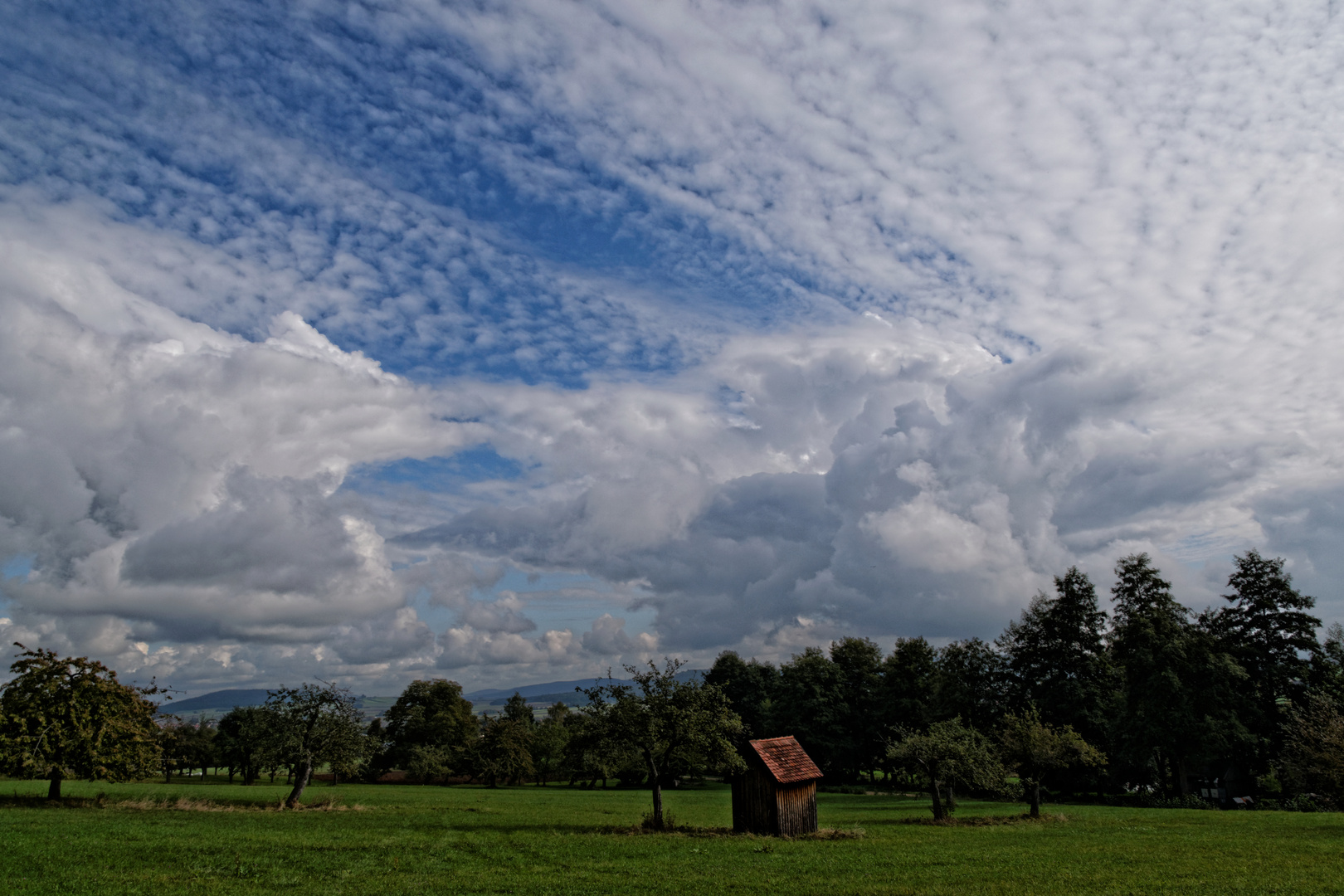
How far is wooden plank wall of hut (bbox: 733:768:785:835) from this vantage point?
3500cm

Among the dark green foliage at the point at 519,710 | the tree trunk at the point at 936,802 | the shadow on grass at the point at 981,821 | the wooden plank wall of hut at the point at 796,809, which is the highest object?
the wooden plank wall of hut at the point at 796,809

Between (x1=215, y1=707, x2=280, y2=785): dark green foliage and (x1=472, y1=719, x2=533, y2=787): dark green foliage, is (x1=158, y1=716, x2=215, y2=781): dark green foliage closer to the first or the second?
(x1=215, y1=707, x2=280, y2=785): dark green foliage

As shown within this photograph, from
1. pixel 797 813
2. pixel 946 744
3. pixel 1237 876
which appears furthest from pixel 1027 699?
pixel 1237 876

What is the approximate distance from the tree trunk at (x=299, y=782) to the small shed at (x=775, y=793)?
1088 inches

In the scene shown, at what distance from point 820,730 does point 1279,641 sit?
44.9 metres

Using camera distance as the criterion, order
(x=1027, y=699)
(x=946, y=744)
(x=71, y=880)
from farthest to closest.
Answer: (x=1027, y=699) < (x=946, y=744) < (x=71, y=880)

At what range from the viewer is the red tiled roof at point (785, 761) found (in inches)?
1390

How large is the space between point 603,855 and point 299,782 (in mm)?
28014

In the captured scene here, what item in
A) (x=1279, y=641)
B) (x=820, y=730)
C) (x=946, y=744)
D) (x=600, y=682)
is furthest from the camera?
(x=820, y=730)

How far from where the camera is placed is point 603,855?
90.7 feet

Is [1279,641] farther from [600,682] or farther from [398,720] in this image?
[398,720]

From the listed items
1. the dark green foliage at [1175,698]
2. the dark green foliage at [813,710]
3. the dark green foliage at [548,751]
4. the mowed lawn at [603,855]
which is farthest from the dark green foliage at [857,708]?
the mowed lawn at [603,855]

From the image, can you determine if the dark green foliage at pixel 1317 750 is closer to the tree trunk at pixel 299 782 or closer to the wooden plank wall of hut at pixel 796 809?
the wooden plank wall of hut at pixel 796 809

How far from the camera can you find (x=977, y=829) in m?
39.2
